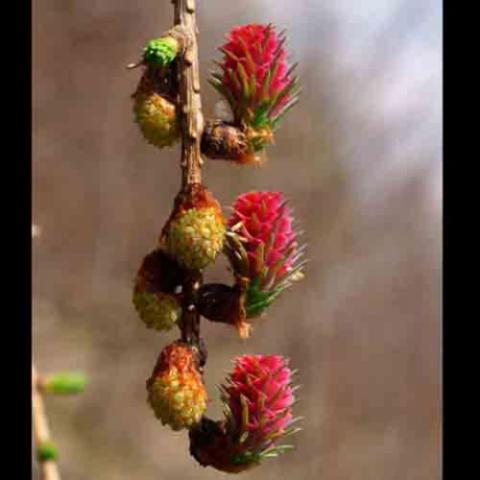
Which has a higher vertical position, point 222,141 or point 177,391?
point 222,141

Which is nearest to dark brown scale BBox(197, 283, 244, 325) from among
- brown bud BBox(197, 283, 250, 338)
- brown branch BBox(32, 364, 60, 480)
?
brown bud BBox(197, 283, 250, 338)

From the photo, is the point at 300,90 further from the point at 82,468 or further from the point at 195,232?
the point at 82,468

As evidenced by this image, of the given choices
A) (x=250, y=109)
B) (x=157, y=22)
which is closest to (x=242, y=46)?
(x=250, y=109)

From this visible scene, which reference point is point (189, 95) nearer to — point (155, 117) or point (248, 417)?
point (155, 117)

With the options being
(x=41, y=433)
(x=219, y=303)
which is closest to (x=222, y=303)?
(x=219, y=303)

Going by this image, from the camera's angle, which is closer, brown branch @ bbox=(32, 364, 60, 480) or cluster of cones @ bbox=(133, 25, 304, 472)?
brown branch @ bbox=(32, 364, 60, 480)

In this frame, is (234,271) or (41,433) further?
(234,271)

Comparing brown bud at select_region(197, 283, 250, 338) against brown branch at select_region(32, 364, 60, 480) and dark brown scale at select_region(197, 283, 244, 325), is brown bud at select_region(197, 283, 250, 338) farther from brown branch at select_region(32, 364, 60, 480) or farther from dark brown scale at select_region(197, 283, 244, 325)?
brown branch at select_region(32, 364, 60, 480)
